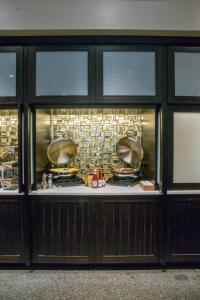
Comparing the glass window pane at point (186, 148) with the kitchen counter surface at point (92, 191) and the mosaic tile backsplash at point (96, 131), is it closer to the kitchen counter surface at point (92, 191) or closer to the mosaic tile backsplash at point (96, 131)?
the kitchen counter surface at point (92, 191)

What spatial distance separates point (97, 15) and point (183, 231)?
2.50 metres

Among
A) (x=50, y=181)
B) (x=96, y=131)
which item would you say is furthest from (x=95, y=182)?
(x=96, y=131)

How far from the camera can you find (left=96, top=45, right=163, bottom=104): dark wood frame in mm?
2420

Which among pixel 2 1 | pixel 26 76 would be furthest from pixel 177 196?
pixel 2 1

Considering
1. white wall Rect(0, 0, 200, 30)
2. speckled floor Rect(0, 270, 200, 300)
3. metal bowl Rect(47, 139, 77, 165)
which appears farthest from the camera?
metal bowl Rect(47, 139, 77, 165)

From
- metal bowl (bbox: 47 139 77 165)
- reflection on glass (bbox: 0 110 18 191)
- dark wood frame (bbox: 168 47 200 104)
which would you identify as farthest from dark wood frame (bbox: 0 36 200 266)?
reflection on glass (bbox: 0 110 18 191)

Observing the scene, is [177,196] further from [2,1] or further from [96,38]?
[2,1]

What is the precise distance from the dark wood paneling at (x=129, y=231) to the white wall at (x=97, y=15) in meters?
1.91

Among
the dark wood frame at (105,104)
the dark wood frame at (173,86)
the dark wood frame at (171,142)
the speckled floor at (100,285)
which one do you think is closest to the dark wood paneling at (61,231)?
the dark wood frame at (105,104)

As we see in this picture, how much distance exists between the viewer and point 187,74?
2482mm

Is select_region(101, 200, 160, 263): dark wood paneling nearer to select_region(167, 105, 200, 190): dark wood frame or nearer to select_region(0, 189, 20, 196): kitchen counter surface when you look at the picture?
select_region(167, 105, 200, 190): dark wood frame

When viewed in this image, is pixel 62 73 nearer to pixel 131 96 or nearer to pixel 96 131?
pixel 131 96

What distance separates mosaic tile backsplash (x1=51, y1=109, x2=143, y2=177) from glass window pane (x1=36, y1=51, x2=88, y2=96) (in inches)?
24.1

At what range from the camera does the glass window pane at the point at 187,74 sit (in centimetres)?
246
